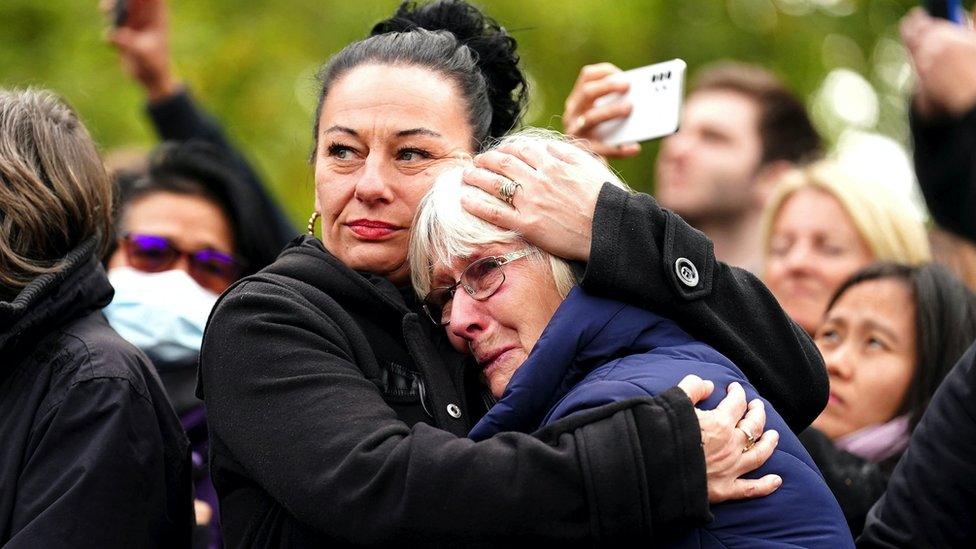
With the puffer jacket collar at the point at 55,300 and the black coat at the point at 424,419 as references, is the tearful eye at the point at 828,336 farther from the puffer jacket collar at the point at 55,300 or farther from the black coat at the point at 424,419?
the puffer jacket collar at the point at 55,300

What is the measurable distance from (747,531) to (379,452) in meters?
0.70

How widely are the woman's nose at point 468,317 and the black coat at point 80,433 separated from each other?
27.3 inches

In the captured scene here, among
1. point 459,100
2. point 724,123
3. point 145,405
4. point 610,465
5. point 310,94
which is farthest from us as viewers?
point 724,123

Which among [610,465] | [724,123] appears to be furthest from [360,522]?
[724,123]

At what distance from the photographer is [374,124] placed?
126 inches

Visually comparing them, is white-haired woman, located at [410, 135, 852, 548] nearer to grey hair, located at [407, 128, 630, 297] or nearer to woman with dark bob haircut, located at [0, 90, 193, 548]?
grey hair, located at [407, 128, 630, 297]

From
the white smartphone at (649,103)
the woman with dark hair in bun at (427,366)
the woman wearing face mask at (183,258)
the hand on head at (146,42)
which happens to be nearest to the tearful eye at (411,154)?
the woman with dark hair in bun at (427,366)

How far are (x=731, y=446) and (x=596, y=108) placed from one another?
1.39m

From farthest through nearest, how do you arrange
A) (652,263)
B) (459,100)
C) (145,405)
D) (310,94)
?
1. (310,94)
2. (459,100)
3. (145,405)
4. (652,263)

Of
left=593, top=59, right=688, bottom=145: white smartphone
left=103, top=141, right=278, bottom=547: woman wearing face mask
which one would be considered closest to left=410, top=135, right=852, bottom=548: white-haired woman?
left=593, top=59, right=688, bottom=145: white smartphone

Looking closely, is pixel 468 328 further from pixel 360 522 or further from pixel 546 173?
pixel 360 522

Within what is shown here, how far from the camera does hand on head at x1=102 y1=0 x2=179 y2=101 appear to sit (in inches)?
212

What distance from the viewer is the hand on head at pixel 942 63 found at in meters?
4.13

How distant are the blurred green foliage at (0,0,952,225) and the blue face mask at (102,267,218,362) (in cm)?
435
